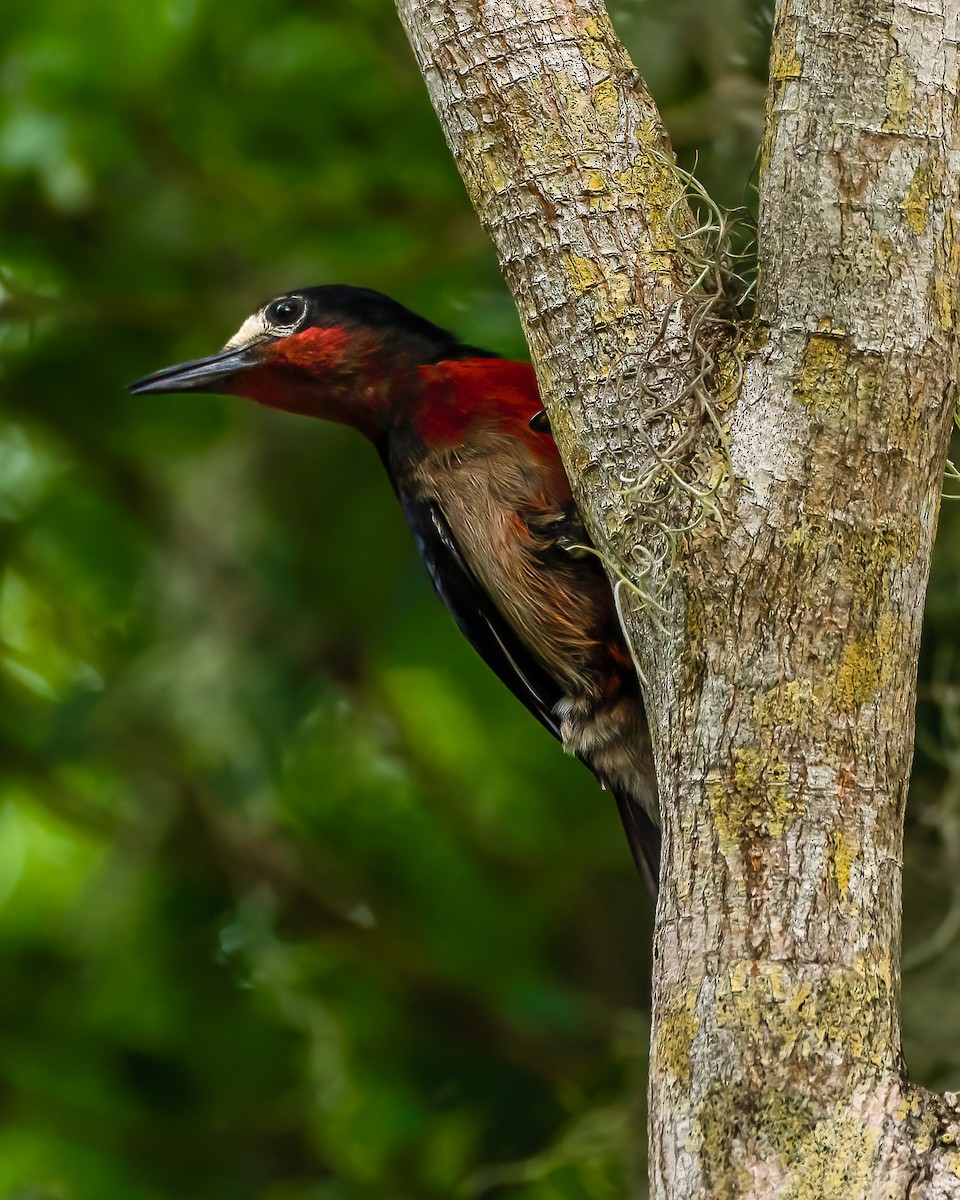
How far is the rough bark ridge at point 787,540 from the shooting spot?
1.64 metres

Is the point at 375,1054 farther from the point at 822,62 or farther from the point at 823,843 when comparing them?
the point at 822,62

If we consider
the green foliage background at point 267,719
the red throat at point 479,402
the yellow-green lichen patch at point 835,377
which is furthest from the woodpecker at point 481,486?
the yellow-green lichen patch at point 835,377

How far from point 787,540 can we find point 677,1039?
1.94 ft

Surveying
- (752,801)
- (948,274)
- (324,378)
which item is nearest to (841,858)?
(752,801)

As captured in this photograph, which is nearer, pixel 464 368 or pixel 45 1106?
pixel 464 368

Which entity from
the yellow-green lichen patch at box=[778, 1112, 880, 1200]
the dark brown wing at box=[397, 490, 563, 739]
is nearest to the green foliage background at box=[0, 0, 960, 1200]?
the dark brown wing at box=[397, 490, 563, 739]

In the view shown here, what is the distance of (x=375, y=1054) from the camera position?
4.23 m

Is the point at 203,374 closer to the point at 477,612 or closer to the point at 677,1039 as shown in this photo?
the point at 477,612

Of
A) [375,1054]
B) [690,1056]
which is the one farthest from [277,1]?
[690,1056]

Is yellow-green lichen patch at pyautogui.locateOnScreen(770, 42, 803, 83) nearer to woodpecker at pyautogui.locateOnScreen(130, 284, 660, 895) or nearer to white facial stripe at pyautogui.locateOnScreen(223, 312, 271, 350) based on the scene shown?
woodpecker at pyautogui.locateOnScreen(130, 284, 660, 895)

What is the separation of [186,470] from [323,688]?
2.54 feet

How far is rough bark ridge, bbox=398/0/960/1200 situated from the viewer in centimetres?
164

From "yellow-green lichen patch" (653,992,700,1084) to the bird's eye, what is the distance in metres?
2.27

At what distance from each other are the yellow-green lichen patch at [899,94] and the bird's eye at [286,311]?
6.58 ft
